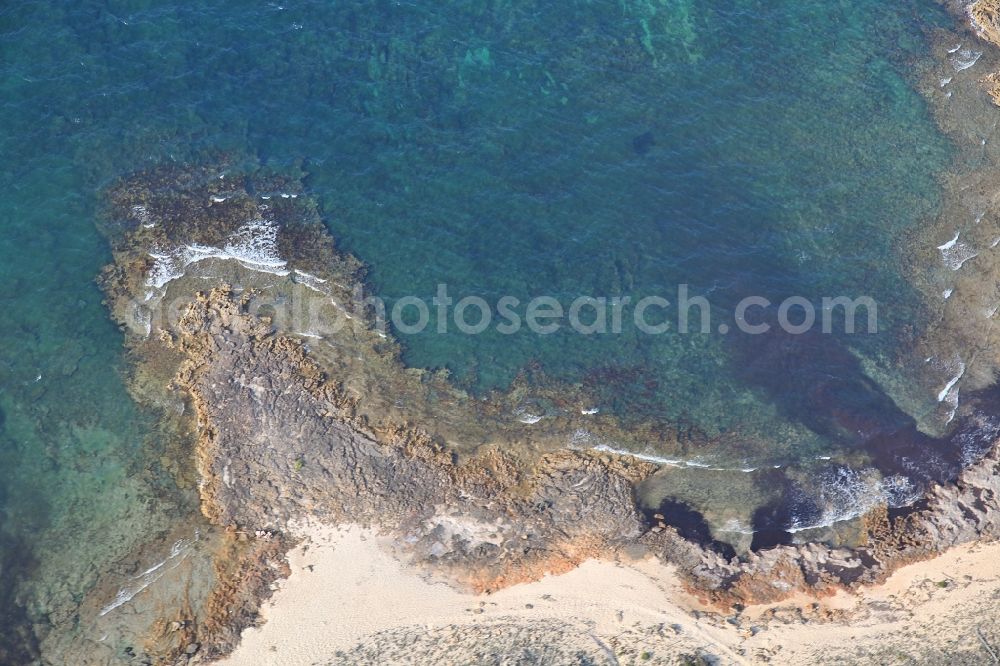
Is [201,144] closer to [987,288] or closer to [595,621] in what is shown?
[595,621]

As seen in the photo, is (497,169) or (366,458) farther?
(497,169)

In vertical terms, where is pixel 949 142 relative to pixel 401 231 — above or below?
above

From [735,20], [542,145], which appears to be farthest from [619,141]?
[735,20]

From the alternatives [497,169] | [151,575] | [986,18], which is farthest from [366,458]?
[986,18]

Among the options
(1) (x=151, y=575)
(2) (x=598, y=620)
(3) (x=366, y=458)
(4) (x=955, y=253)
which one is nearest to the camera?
(2) (x=598, y=620)

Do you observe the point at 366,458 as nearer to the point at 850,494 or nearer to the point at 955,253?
the point at 850,494

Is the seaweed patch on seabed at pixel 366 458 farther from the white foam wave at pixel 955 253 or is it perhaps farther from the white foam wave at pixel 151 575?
the white foam wave at pixel 955 253
